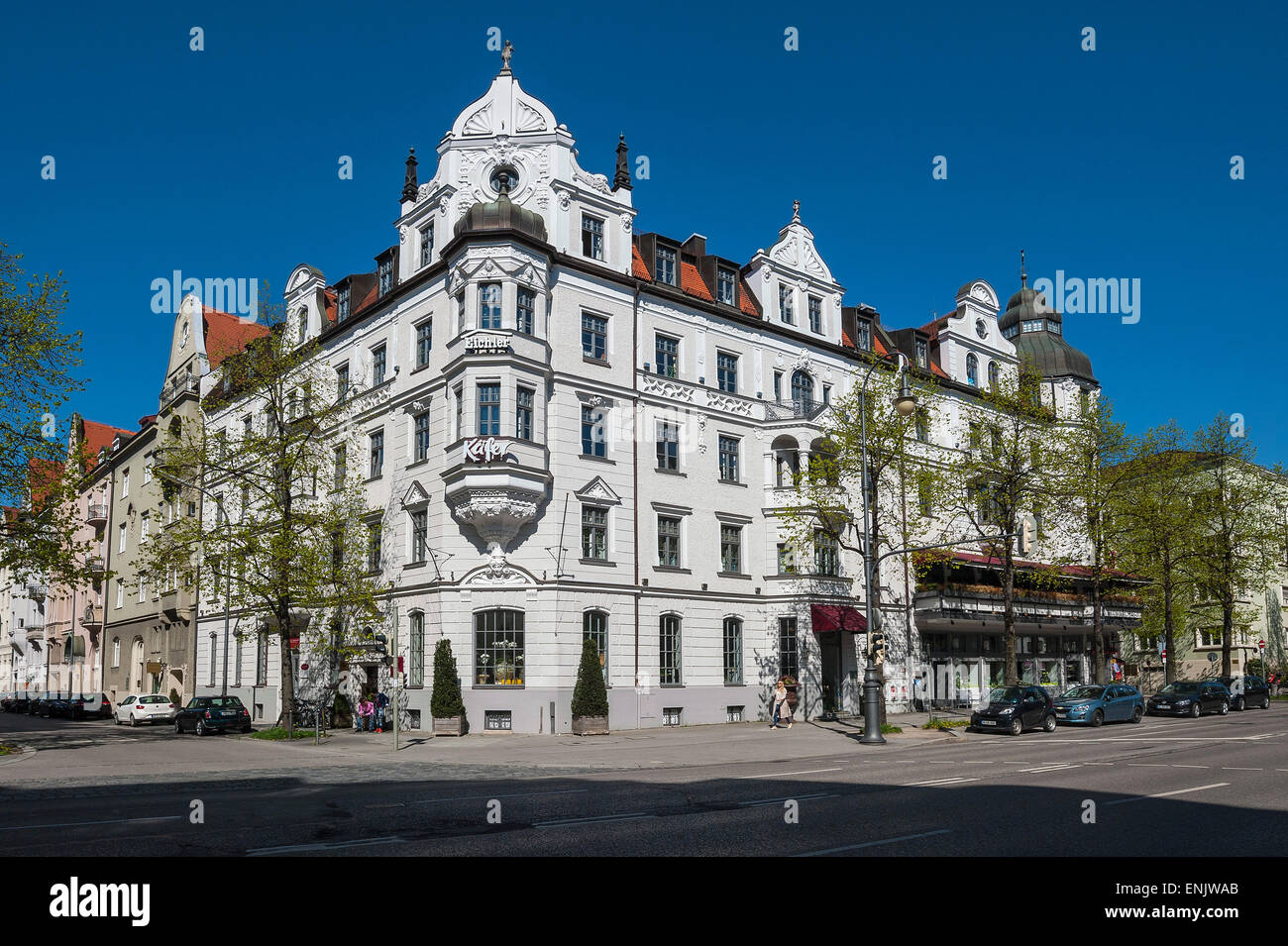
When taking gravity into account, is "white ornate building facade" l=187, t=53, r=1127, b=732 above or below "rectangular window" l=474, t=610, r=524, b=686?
above

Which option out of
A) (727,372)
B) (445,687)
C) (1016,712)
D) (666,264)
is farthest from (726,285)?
(445,687)

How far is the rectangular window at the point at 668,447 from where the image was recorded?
3812cm

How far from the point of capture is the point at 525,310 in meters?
34.6

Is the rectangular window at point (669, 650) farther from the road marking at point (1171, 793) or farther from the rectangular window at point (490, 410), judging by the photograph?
the road marking at point (1171, 793)

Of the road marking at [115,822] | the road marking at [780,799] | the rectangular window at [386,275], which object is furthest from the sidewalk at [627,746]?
the rectangular window at [386,275]

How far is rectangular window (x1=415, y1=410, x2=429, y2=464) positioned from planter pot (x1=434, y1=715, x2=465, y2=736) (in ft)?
32.2

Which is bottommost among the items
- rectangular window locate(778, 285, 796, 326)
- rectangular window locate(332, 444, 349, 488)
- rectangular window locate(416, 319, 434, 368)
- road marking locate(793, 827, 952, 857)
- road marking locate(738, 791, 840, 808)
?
road marking locate(738, 791, 840, 808)

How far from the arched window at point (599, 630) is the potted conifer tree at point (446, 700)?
4778 millimetres

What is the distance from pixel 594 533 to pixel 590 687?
18.8 ft

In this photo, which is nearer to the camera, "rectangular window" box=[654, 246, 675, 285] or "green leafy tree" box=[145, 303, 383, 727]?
"green leafy tree" box=[145, 303, 383, 727]

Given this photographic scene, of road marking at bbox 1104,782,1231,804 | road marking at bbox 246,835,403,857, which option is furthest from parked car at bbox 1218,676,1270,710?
road marking at bbox 246,835,403,857

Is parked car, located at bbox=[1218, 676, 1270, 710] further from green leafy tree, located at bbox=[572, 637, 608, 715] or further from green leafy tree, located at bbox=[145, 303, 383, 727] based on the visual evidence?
green leafy tree, located at bbox=[145, 303, 383, 727]

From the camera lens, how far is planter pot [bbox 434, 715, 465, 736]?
104 feet
